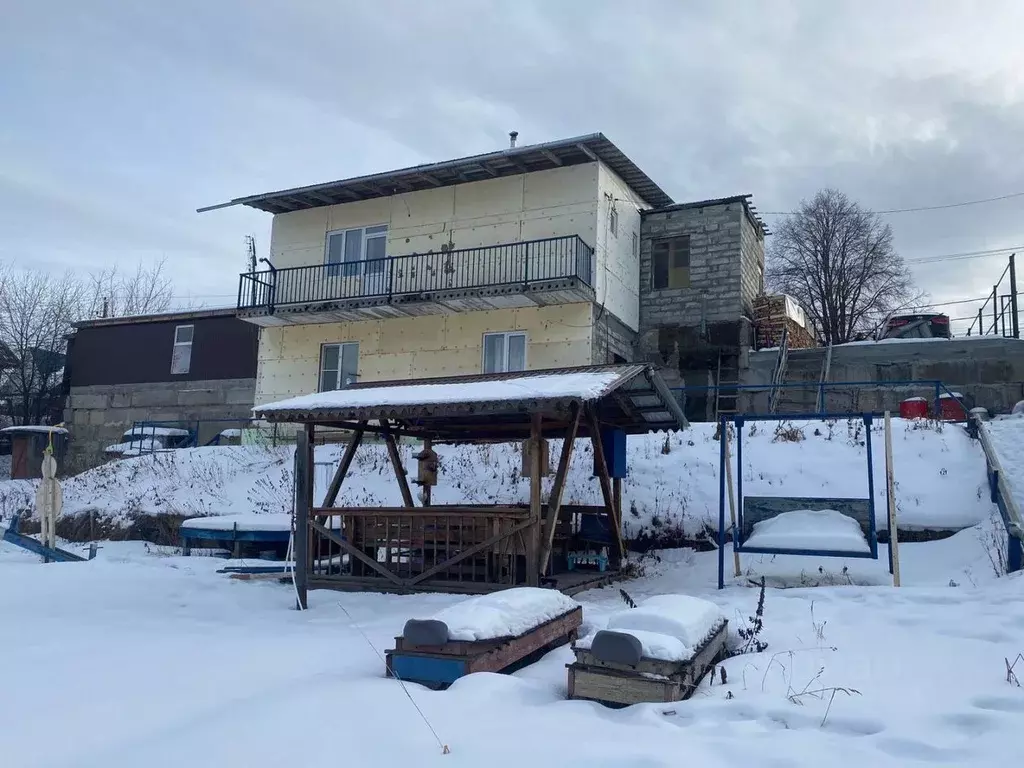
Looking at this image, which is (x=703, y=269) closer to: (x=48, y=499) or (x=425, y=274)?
(x=425, y=274)

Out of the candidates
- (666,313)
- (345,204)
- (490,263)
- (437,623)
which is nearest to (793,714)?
(437,623)

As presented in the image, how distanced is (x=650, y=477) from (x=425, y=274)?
933cm

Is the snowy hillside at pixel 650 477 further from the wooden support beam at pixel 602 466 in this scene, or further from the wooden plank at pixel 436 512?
the wooden plank at pixel 436 512

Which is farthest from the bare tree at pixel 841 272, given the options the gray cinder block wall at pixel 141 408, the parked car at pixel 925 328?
the gray cinder block wall at pixel 141 408

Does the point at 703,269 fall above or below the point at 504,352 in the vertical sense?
above

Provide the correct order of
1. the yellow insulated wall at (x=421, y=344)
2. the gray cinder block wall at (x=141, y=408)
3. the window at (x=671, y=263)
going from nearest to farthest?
the yellow insulated wall at (x=421, y=344)
the window at (x=671, y=263)
the gray cinder block wall at (x=141, y=408)

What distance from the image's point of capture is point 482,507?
1058cm

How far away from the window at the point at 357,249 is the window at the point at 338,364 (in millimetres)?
2018

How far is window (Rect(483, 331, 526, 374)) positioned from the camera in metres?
20.2

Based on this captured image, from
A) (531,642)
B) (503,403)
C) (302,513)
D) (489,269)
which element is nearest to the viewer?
(531,642)

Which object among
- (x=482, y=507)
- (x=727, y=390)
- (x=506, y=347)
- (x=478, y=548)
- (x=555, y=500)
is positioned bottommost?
(x=478, y=548)

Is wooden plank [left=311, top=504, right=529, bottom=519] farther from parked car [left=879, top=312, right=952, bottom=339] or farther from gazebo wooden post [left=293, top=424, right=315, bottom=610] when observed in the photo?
parked car [left=879, top=312, right=952, bottom=339]

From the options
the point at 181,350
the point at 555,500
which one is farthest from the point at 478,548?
the point at 181,350

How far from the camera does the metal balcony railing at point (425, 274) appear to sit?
19.4m
